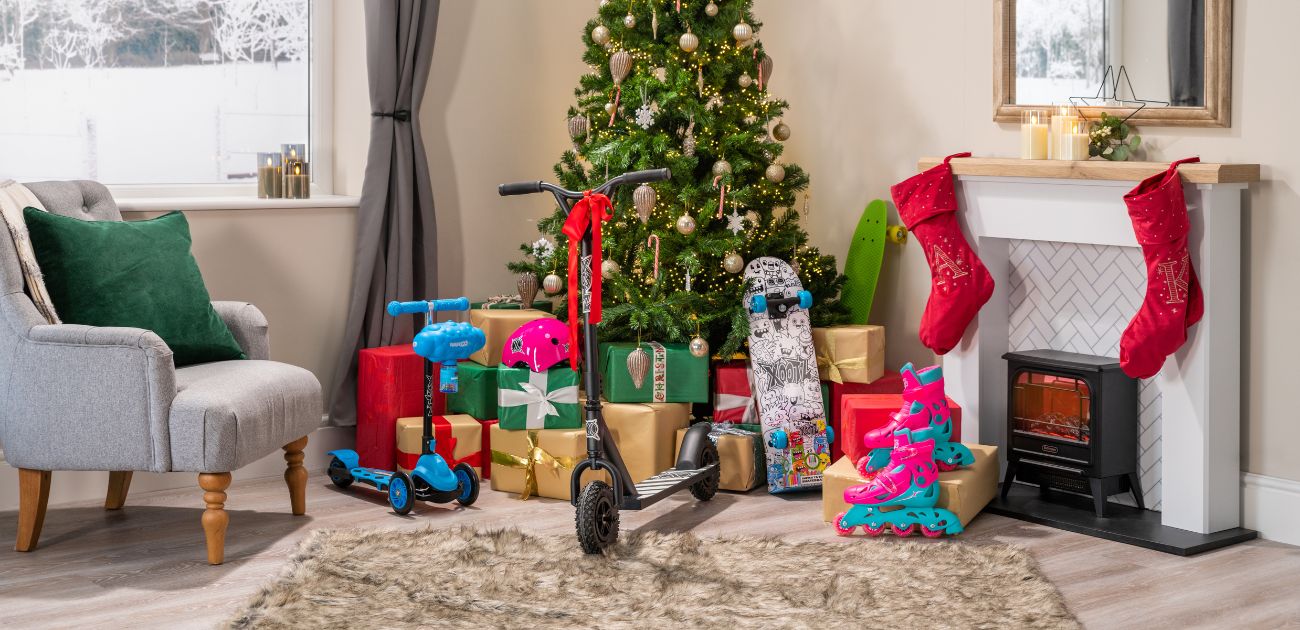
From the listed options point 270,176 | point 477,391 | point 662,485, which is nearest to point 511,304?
point 477,391

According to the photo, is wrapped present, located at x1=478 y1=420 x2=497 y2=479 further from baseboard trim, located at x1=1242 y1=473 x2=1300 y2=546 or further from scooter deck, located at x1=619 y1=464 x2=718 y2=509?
baseboard trim, located at x1=1242 y1=473 x2=1300 y2=546

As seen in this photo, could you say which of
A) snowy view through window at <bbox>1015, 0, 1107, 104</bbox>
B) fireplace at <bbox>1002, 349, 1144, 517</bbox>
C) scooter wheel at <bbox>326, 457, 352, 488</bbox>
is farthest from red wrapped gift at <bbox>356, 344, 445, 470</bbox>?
snowy view through window at <bbox>1015, 0, 1107, 104</bbox>

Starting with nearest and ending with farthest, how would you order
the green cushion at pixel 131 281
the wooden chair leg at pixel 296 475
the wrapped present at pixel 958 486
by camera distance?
the green cushion at pixel 131 281
the wrapped present at pixel 958 486
the wooden chair leg at pixel 296 475

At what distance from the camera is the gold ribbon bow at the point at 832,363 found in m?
4.32

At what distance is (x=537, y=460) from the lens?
4.13 metres

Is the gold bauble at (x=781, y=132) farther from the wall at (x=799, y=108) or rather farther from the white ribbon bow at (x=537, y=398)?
the white ribbon bow at (x=537, y=398)

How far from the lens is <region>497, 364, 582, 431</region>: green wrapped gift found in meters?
4.15

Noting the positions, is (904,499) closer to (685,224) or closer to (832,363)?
(832,363)

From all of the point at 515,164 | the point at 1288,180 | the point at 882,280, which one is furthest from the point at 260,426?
the point at 1288,180

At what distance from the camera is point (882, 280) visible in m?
4.75

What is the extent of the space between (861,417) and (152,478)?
7.31 feet

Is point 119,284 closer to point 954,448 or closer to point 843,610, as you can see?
point 843,610

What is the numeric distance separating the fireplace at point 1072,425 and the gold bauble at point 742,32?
4.37 ft

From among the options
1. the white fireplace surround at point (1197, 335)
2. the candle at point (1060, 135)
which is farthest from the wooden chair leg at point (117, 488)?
the candle at point (1060, 135)
